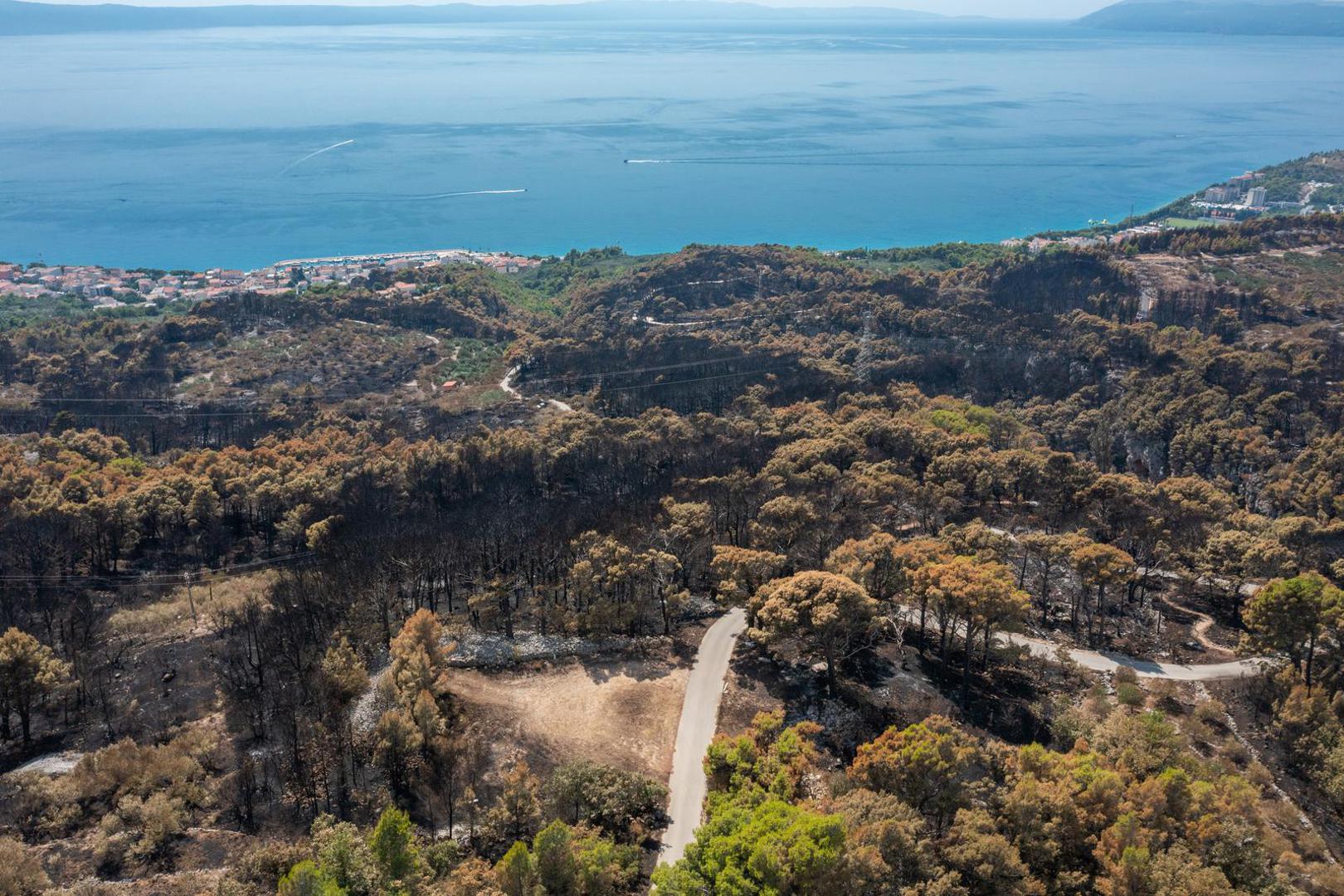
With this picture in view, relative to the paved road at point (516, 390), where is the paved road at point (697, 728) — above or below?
below

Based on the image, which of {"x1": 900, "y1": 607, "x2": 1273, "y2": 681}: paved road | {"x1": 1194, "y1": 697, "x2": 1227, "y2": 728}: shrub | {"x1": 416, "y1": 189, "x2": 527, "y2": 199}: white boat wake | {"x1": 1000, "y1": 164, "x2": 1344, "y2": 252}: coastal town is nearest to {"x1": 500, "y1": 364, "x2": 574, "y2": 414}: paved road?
{"x1": 900, "y1": 607, "x2": 1273, "y2": 681}: paved road

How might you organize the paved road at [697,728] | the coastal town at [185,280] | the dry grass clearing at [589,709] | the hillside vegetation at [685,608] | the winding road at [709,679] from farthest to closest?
the coastal town at [185,280] → the dry grass clearing at [589,709] → the winding road at [709,679] → the paved road at [697,728] → the hillside vegetation at [685,608]

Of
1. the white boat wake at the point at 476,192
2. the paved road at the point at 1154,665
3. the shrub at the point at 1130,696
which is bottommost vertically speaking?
the paved road at the point at 1154,665

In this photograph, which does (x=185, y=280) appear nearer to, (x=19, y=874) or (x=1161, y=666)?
(x=19, y=874)

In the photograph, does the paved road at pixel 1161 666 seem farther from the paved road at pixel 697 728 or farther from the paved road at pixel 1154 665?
the paved road at pixel 697 728

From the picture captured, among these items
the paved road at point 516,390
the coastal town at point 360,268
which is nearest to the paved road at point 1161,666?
the paved road at point 516,390

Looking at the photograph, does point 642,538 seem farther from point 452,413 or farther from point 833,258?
point 833,258
